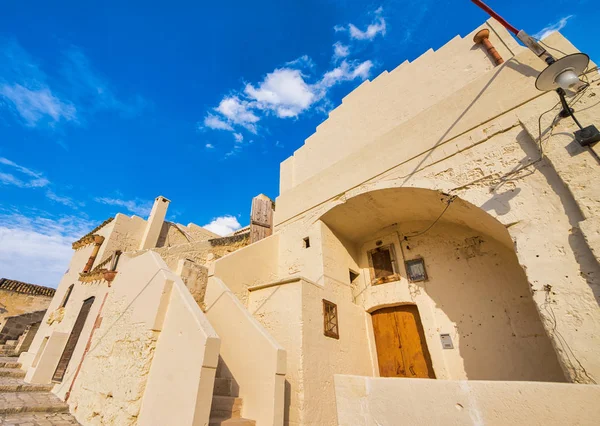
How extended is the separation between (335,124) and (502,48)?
4.51 m

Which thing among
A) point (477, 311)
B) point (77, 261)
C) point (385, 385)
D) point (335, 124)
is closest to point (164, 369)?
point (385, 385)

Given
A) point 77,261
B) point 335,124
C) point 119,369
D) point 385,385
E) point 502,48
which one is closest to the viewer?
point 385,385

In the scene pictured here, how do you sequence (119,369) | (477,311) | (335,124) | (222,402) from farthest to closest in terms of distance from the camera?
(335,124) < (477,311) < (119,369) < (222,402)

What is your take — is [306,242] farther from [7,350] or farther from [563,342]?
[7,350]

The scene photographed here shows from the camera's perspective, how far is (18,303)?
1584 centimetres

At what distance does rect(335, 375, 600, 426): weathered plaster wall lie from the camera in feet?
6.11

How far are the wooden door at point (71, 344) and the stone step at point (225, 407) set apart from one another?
19.9 ft

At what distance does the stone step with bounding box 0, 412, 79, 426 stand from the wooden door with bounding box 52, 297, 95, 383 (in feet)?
9.88

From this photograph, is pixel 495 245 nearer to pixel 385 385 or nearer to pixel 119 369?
pixel 385 385

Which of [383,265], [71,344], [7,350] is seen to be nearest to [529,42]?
[383,265]

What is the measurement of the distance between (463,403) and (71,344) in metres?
10.2

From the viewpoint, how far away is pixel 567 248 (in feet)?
11.1

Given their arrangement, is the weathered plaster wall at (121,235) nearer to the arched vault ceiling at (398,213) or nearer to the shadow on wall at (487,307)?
the arched vault ceiling at (398,213)

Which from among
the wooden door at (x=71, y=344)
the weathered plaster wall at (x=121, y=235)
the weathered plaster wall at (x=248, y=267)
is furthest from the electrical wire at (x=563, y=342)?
the weathered plaster wall at (x=121, y=235)
